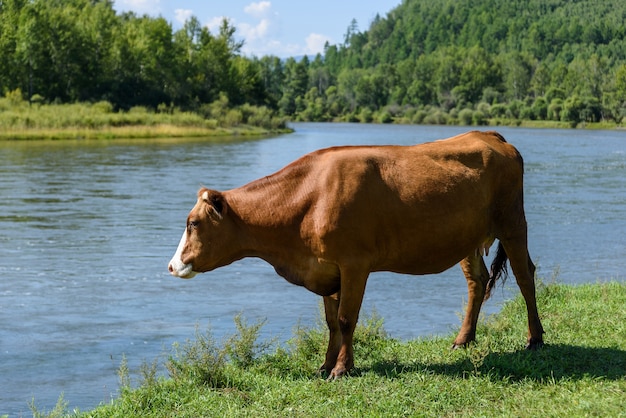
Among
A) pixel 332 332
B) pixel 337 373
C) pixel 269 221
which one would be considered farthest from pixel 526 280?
pixel 269 221

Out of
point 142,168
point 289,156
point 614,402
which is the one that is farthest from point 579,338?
point 289,156

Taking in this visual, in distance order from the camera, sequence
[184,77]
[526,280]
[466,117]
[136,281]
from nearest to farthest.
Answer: [526,280]
[136,281]
[184,77]
[466,117]

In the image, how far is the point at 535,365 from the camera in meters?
7.45

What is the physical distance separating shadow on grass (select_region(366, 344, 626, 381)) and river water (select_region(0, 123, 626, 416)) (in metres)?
0.91

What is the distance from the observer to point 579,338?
8.51 meters

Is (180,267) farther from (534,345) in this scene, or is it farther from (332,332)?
(534,345)

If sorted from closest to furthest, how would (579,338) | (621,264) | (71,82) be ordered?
1. (579,338)
2. (621,264)
3. (71,82)

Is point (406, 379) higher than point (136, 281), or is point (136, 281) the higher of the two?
point (406, 379)

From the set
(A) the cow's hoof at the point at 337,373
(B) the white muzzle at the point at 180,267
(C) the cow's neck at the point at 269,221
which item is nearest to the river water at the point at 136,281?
(B) the white muzzle at the point at 180,267

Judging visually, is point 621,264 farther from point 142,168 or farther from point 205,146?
point 205,146

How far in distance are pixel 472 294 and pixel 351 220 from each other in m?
1.91

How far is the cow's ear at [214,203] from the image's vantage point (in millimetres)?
7594

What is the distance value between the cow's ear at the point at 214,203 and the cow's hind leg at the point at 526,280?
8.84ft

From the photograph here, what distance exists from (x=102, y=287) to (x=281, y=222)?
317 inches
